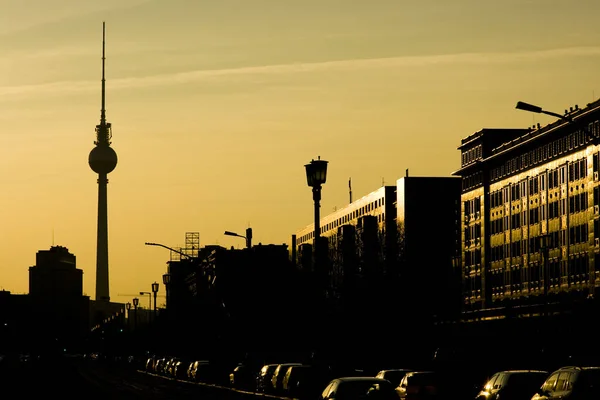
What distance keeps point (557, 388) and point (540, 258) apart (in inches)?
5059

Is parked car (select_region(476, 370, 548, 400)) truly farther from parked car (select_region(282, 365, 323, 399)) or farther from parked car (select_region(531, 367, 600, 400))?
parked car (select_region(282, 365, 323, 399))

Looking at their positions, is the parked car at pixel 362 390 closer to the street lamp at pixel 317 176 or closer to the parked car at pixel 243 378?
the street lamp at pixel 317 176

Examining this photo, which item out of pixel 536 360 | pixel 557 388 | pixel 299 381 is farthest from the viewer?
pixel 536 360

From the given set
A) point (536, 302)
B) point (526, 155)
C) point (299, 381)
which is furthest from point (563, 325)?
point (299, 381)

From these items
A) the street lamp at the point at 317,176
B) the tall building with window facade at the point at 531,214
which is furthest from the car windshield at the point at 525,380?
the tall building with window facade at the point at 531,214

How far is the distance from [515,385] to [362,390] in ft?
16.2

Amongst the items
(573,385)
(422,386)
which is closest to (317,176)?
(422,386)

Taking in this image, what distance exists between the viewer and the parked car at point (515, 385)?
144 feet

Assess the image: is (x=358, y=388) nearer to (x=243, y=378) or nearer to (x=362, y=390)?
(x=362, y=390)

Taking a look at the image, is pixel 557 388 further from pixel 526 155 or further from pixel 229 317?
pixel 526 155

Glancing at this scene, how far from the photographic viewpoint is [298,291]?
12162 centimetres

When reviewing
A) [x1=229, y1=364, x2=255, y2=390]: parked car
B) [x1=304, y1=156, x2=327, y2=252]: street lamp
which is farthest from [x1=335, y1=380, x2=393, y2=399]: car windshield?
[x1=229, y1=364, x2=255, y2=390]: parked car

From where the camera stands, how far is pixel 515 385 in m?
44.2

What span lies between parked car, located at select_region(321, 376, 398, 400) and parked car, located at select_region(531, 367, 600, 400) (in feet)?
16.2
